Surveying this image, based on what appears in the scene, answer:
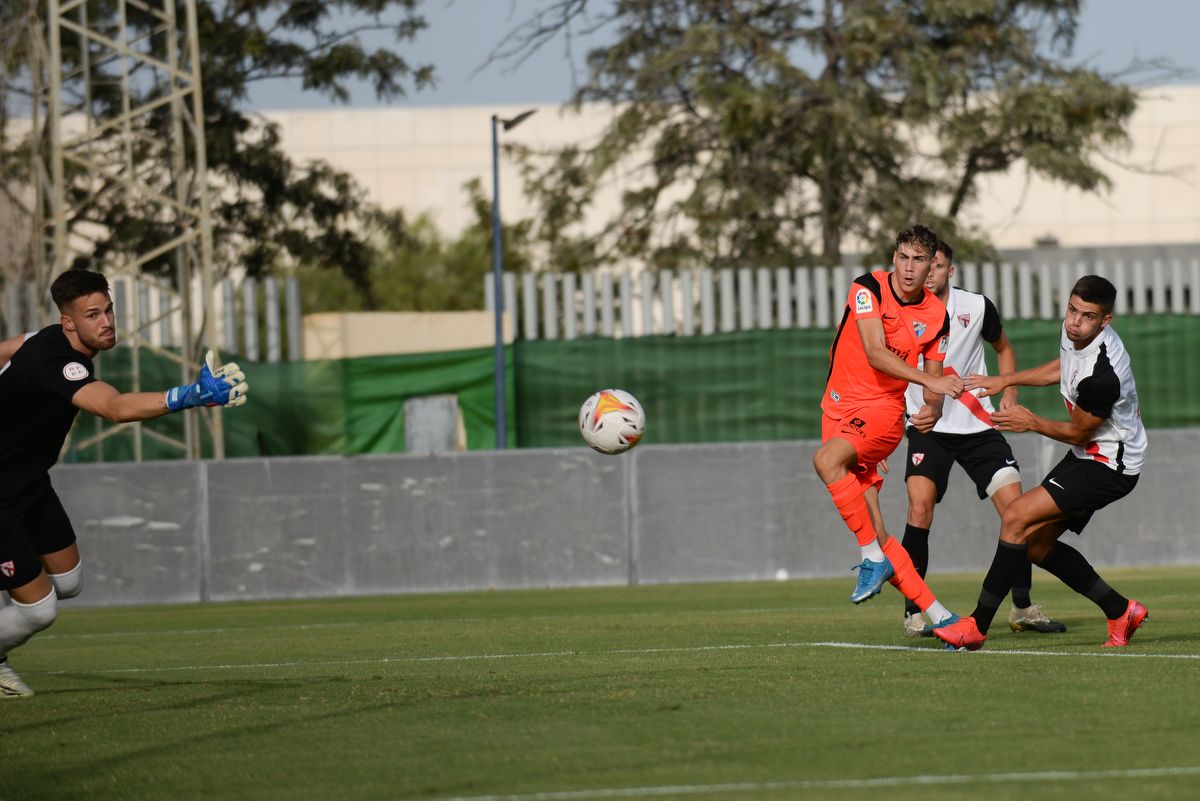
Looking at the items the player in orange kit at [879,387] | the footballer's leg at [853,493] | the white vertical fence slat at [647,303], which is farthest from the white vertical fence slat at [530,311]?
the footballer's leg at [853,493]

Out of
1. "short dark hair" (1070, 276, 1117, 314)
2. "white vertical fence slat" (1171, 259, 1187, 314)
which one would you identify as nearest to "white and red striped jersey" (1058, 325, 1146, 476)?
"short dark hair" (1070, 276, 1117, 314)

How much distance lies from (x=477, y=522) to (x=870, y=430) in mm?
8812

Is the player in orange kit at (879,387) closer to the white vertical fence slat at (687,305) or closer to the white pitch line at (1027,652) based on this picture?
the white pitch line at (1027,652)

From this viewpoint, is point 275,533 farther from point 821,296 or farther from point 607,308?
point 821,296

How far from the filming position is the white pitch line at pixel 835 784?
5.45 metres

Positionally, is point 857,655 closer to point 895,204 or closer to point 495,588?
point 495,588

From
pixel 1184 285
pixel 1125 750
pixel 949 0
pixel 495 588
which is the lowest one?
pixel 495 588

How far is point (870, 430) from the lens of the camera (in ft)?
31.6

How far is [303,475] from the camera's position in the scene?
1795 cm

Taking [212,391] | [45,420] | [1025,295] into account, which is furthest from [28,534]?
[1025,295]

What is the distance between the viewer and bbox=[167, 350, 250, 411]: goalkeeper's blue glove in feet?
25.3

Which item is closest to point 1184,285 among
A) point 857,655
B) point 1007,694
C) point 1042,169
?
point 1042,169

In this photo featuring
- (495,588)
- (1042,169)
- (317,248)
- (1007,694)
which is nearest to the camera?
(1007,694)

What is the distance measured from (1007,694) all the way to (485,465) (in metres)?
11.1
